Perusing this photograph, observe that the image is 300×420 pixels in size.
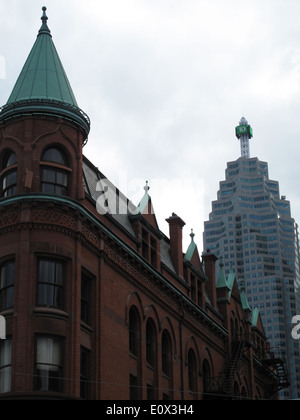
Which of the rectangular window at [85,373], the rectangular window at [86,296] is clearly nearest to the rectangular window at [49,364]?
the rectangular window at [85,373]

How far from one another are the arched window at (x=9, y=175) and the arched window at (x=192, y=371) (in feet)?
60.3

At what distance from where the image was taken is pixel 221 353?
5788cm

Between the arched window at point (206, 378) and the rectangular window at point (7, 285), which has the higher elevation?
the rectangular window at point (7, 285)

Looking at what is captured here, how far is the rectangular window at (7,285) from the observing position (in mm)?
37013

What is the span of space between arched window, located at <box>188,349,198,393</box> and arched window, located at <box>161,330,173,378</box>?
3.80 meters

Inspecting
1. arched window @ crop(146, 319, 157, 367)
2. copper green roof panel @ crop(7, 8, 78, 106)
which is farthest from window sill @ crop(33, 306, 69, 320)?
copper green roof panel @ crop(7, 8, 78, 106)

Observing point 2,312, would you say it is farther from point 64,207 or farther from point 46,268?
point 64,207

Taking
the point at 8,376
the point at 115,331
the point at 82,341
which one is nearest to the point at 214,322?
the point at 115,331

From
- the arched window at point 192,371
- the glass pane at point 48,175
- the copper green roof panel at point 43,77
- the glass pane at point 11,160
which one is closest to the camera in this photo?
the glass pane at point 48,175

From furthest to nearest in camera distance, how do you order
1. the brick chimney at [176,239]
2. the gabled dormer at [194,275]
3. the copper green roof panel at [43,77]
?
1. the gabled dormer at [194,275]
2. the brick chimney at [176,239]
3. the copper green roof panel at [43,77]

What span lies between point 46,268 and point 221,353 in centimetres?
2370

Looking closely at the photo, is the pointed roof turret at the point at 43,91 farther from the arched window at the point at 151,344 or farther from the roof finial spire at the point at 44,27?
the arched window at the point at 151,344
